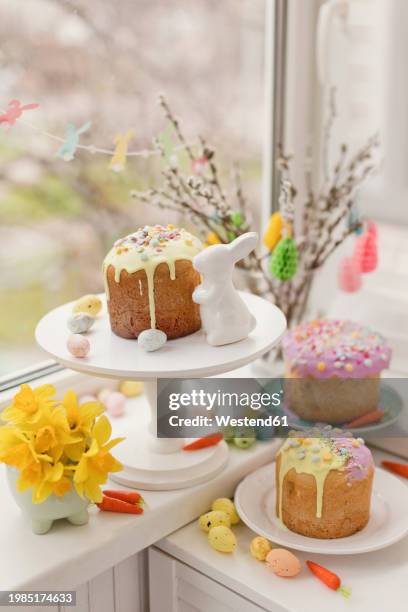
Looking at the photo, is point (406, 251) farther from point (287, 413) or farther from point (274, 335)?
point (274, 335)

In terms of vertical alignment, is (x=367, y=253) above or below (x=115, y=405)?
above

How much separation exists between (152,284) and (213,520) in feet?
1.19

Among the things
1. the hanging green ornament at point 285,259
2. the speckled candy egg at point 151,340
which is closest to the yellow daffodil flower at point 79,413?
the speckled candy egg at point 151,340

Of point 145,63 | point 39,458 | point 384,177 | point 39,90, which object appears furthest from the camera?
point 384,177

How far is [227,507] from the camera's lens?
49.1 inches

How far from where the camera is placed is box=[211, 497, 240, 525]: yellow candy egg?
124 cm

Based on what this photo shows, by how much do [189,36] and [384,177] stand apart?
49 centimetres

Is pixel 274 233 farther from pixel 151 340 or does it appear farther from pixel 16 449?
pixel 16 449

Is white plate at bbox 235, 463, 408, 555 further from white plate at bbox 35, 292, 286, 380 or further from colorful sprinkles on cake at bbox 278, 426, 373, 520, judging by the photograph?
white plate at bbox 35, 292, 286, 380

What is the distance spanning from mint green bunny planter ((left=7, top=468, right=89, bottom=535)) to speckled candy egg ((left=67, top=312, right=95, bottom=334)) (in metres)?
0.22

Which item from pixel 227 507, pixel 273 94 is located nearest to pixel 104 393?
pixel 227 507

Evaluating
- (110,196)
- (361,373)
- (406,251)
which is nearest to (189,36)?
(110,196)

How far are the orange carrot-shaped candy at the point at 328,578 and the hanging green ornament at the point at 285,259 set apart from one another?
518 mm

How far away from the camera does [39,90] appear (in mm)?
1376
